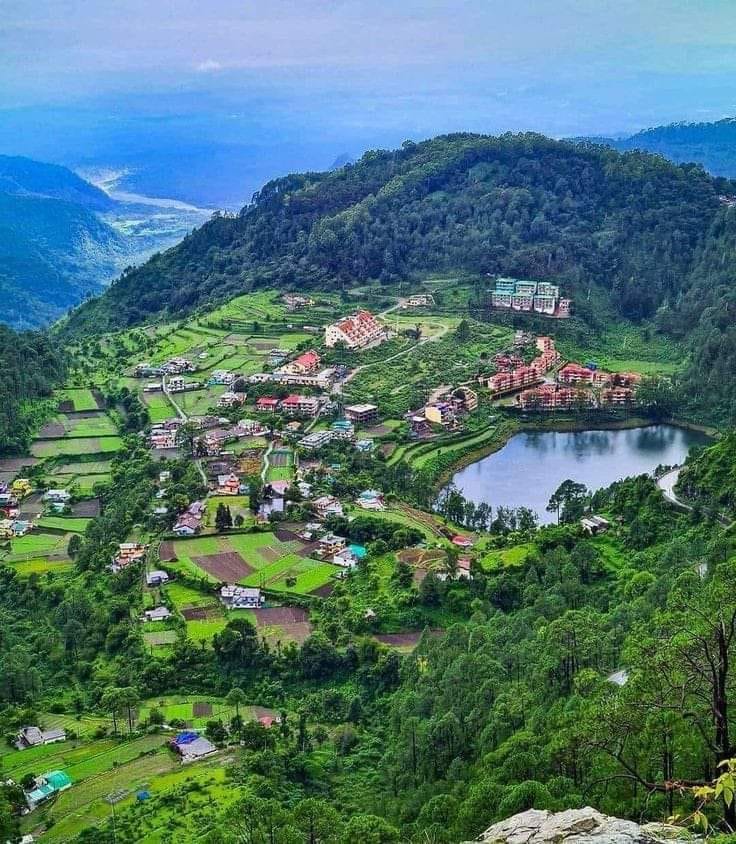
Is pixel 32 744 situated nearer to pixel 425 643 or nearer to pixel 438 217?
pixel 425 643

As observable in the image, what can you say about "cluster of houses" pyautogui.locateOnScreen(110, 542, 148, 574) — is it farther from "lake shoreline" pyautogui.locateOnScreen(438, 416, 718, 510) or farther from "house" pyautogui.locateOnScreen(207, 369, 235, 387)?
"house" pyautogui.locateOnScreen(207, 369, 235, 387)

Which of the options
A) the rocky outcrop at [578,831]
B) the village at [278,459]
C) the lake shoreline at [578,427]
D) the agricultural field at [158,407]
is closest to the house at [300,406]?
the village at [278,459]

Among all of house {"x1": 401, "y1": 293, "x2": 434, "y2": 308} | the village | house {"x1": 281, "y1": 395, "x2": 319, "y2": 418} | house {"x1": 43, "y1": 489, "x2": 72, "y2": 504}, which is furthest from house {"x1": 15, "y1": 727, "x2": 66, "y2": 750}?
house {"x1": 401, "y1": 293, "x2": 434, "y2": 308}

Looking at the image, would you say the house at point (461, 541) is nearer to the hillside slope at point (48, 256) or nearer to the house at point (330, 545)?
the house at point (330, 545)

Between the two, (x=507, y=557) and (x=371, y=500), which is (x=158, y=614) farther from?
(x=507, y=557)

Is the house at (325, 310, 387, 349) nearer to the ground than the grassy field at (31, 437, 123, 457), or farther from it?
farther from it

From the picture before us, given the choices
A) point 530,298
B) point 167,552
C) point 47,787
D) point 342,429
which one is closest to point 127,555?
point 167,552

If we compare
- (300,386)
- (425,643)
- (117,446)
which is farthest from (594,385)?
(425,643)
